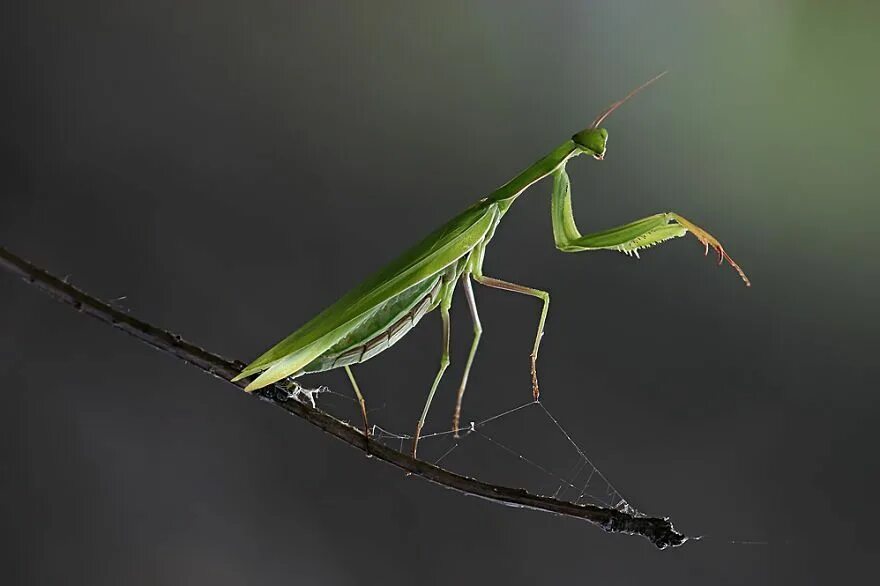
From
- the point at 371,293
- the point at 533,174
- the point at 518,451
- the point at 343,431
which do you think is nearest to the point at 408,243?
the point at 518,451

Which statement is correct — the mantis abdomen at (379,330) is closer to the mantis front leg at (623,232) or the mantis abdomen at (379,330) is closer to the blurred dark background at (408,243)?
the mantis front leg at (623,232)

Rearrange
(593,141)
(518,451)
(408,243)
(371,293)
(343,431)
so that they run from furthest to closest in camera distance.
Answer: (408,243), (518,451), (593,141), (371,293), (343,431)

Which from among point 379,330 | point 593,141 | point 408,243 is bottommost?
point 379,330

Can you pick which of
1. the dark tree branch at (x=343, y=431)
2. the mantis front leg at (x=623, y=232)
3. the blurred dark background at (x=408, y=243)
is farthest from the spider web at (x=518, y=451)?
the dark tree branch at (x=343, y=431)

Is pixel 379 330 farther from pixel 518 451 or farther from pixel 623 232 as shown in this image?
pixel 518 451

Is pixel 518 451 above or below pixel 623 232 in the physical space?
above

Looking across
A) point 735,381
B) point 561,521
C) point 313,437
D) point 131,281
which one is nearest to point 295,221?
point 131,281

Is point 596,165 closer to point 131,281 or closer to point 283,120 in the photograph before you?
point 283,120
